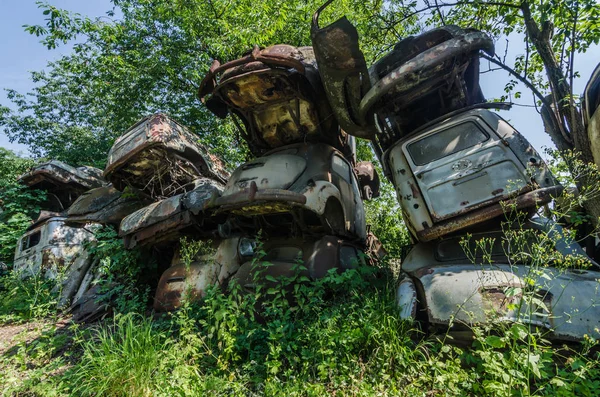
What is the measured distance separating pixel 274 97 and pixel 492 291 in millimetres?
4308

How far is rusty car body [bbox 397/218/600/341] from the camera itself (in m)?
2.54

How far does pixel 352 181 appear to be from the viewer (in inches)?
247

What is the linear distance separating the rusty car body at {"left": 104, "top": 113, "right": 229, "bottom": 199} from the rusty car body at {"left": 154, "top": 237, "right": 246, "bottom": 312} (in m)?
1.86

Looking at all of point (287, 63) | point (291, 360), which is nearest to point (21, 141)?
point (287, 63)

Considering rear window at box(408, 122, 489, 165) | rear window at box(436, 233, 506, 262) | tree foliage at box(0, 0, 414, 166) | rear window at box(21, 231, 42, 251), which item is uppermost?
tree foliage at box(0, 0, 414, 166)

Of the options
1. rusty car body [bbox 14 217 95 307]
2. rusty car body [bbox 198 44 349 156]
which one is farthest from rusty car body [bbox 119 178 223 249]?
rusty car body [bbox 14 217 95 307]

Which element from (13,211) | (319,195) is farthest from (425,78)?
(13,211)

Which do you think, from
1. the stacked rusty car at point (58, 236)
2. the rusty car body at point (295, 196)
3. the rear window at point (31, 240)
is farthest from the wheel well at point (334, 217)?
the rear window at point (31, 240)

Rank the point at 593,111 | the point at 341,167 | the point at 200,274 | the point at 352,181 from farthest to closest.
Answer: the point at 352,181
the point at 341,167
the point at 200,274
the point at 593,111

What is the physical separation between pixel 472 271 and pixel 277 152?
3.86 metres

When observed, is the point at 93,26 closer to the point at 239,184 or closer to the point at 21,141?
the point at 239,184

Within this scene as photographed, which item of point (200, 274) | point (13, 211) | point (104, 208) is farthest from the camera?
point (13, 211)

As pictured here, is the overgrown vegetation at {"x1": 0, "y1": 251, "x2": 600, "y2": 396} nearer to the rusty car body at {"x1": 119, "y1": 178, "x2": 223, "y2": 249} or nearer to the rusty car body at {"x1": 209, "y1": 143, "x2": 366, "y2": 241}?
the rusty car body at {"x1": 209, "y1": 143, "x2": 366, "y2": 241}

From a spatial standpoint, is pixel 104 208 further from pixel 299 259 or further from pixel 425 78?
pixel 425 78
